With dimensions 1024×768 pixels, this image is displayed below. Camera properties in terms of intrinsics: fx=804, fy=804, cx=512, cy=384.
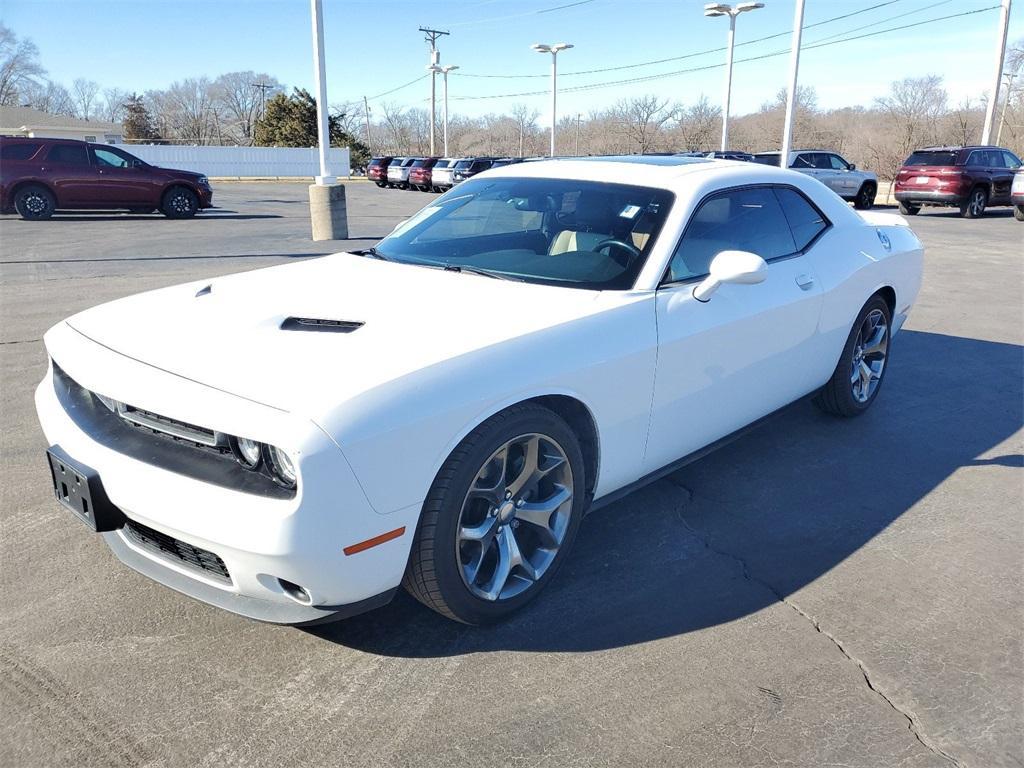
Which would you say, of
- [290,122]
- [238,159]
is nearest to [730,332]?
[238,159]

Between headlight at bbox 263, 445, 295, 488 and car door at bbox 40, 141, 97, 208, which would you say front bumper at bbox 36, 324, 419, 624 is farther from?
car door at bbox 40, 141, 97, 208

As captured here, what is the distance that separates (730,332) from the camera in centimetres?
352

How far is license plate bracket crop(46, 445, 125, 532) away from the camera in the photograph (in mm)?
2467

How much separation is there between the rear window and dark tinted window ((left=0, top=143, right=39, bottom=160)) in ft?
70.4

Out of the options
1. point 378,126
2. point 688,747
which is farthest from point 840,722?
point 378,126

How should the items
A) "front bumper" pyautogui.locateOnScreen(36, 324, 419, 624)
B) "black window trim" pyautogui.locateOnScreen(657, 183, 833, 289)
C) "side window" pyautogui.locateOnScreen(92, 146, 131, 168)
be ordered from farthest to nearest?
1. "side window" pyautogui.locateOnScreen(92, 146, 131, 168)
2. "black window trim" pyautogui.locateOnScreen(657, 183, 833, 289)
3. "front bumper" pyautogui.locateOnScreen(36, 324, 419, 624)

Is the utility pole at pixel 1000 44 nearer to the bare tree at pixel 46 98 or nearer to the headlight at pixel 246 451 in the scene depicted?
the headlight at pixel 246 451

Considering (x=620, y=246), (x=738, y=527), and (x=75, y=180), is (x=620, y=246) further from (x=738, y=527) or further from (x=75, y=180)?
(x=75, y=180)

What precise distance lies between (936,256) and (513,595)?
12603 millimetres

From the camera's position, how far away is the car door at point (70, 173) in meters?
17.6

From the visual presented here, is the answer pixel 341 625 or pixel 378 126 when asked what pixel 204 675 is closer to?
pixel 341 625

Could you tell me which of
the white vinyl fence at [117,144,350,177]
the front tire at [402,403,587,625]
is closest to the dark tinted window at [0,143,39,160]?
the front tire at [402,403,587,625]

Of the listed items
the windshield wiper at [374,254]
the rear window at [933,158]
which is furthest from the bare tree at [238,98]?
the windshield wiper at [374,254]

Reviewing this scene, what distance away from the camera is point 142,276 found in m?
9.91
